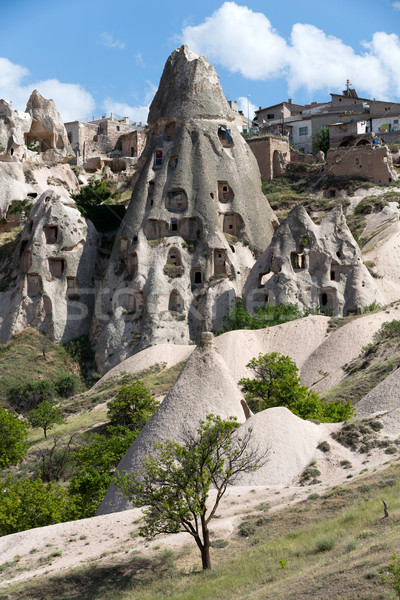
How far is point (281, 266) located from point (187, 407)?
31704 millimetres

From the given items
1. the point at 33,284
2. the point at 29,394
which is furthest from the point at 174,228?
the point at 29,394

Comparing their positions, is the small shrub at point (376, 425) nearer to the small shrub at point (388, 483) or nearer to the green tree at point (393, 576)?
the small shrub at point (388, 483)

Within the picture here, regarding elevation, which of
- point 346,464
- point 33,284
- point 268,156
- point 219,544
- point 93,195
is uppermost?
point 268,156

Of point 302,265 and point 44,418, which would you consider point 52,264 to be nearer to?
point 302,265

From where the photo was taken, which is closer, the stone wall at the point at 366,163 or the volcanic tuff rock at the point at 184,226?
the volcanic tuff rock at the point at 184,226

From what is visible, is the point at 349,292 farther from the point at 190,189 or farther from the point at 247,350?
the point at 190,189

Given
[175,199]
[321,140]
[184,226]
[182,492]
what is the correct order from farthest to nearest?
[321,140] → [175,199] → [184,226] → [182,492]

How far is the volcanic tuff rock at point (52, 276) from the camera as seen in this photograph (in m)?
64.7

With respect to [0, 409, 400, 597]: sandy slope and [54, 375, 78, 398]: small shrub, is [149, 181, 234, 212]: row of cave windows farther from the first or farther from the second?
[0, 409, 400, 597]: sandy slope

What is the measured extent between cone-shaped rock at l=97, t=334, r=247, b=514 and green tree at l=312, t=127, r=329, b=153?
6563 cm

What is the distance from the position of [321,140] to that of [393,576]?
8134 cm

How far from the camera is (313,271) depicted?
6156cm

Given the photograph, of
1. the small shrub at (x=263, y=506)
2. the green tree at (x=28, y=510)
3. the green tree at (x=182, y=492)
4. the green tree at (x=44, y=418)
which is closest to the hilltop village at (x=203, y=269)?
the green tree at (x=44, y=418)

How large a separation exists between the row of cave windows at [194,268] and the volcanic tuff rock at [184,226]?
0.07 m
